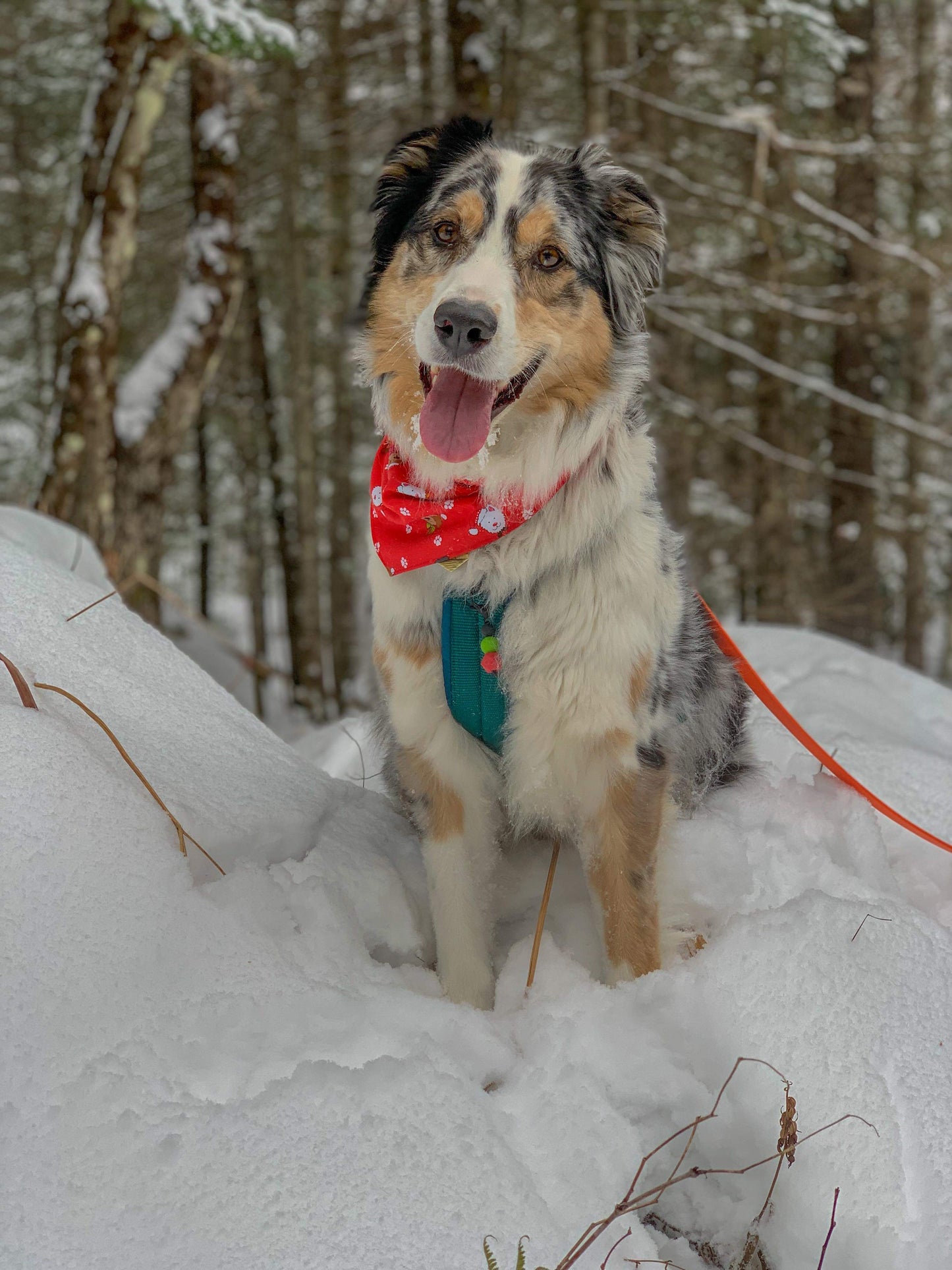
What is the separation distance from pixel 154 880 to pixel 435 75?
39.6 ft

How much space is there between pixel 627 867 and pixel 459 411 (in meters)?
1.24

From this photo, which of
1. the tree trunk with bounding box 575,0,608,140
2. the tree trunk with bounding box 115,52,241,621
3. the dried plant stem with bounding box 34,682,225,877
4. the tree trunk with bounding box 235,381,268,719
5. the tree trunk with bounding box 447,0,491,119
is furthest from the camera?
the tree trunk with bounding box 235,381,268,719

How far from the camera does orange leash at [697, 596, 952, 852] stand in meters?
2.97

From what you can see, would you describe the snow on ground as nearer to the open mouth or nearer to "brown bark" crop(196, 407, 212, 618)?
the open mouth

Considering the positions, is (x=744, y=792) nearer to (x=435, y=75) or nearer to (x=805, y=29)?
(x=805, y=29)

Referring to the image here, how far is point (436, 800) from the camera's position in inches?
104

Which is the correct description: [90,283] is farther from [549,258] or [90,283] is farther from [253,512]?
[253,512]

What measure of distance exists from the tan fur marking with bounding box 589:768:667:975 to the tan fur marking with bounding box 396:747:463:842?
38 cm

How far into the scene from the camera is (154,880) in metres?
2.11

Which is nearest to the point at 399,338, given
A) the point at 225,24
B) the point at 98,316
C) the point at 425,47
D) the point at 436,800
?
the point at 436,800

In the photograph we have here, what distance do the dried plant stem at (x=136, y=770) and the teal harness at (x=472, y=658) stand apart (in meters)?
0.72

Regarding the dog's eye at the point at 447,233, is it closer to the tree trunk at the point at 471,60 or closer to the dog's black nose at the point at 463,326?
the dog's black nose at the point at 463,326

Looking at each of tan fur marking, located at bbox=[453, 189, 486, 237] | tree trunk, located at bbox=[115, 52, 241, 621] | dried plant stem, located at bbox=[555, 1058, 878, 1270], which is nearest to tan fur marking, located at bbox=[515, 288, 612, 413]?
tan fur marking, located at bbox=[453, 189, 486, 237]

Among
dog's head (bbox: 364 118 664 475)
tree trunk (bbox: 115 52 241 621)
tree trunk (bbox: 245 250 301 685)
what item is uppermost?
dog's head (bbox: 364 118 664 475)
